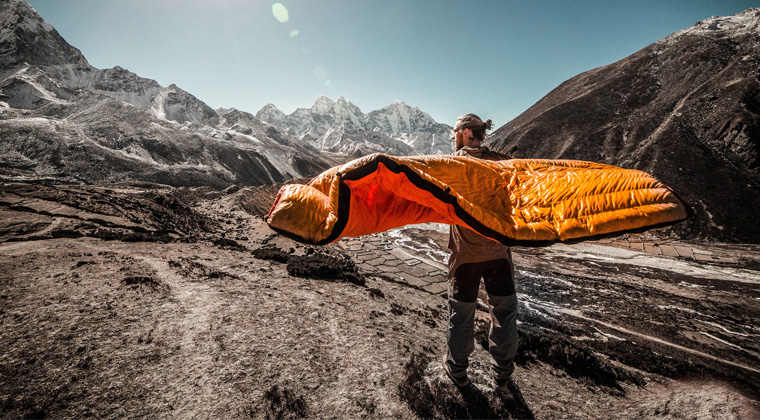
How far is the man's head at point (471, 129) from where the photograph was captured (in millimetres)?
2873

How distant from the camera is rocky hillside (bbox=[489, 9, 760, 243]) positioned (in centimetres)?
2089

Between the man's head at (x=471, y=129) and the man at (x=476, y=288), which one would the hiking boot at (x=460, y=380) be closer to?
the man at (x=476, y=288)

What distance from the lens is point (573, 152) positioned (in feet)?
109

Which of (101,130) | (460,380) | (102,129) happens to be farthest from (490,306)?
(102,129)

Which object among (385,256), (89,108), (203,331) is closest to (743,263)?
(385,256)

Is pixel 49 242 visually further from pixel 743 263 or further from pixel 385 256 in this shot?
pixel 743 263

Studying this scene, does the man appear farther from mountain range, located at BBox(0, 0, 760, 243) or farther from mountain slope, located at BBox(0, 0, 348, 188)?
mountain slope, located at BBox(0, 0, 348, 188)

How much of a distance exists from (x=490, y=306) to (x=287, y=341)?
2928 millimetres

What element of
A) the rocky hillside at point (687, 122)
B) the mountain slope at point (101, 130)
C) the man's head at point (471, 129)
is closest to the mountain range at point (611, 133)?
the rocky hillside at point (687, 122)

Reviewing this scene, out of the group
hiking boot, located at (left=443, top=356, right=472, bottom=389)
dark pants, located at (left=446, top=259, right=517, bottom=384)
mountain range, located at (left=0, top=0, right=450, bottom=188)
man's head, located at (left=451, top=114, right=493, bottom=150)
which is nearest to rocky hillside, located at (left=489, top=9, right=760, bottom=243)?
man's head, located at (left=451, top=114, right=493, bottom=150)

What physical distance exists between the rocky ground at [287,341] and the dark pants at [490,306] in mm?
665

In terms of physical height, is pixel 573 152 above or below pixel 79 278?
above

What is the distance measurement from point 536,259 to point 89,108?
79.8 meters

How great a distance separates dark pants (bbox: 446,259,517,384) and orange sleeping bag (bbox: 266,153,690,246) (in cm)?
54
